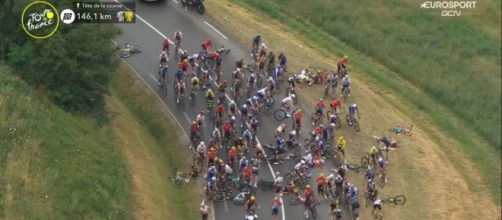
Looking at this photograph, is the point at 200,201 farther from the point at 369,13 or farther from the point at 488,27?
the point at 488,27

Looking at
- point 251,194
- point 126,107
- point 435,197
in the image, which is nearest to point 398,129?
point 435,197

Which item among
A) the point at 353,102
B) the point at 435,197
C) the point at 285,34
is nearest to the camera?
the point at 435,197

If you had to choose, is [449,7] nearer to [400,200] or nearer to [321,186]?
[400,200]

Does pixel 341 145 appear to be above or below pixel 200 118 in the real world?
below

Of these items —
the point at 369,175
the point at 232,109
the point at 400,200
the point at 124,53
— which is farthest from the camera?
the point at 124,53

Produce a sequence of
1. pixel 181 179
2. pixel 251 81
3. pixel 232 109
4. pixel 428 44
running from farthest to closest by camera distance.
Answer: pixel 428 44
pixel 251 81
pixel 232 109
pixel 181 179

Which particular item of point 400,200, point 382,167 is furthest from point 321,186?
point 400,200
